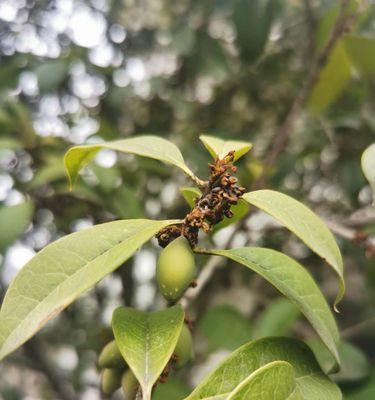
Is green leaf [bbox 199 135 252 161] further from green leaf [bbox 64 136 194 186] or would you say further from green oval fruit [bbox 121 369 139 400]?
green oval fruit [bbox 121 369 139 400]

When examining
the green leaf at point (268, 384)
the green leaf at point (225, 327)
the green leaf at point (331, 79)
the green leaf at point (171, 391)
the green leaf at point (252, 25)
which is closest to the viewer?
the green leaf at point (268, 384)

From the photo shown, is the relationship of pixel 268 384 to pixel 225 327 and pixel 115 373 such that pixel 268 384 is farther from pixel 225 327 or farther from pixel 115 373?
pixel 225 327

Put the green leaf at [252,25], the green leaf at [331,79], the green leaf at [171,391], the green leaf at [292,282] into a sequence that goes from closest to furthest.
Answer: the green leaf at [292,282]
the green leaf at [171,391]
the green leaf at [331,79]
the green leaf at [252,25]

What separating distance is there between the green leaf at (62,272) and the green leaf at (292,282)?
102mm

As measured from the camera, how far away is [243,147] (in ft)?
2.23

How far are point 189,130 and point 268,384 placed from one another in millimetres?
1362

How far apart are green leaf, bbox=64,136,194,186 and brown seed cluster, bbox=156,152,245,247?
4 centimetres

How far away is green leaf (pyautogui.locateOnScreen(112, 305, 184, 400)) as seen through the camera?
0.52 metres

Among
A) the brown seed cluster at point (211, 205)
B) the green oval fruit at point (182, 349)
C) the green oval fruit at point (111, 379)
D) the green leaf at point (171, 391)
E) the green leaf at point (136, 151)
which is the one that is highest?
the green leaf at point (136, 151)

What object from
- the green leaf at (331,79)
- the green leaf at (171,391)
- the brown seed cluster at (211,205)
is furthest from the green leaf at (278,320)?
the brown seed cluster at (211,205)

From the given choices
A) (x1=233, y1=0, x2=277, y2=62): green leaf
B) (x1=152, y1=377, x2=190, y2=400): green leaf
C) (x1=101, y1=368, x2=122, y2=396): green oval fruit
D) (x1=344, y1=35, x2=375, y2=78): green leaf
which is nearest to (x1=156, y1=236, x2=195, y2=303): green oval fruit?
(x1=101, y1=368, x2=122, y2=396): green oval fruit

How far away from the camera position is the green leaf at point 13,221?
1.08 meters

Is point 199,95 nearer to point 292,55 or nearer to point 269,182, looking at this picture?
point 292,55

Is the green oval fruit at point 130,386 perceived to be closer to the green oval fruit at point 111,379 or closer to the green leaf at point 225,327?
the green oval fruit at point 111,379
